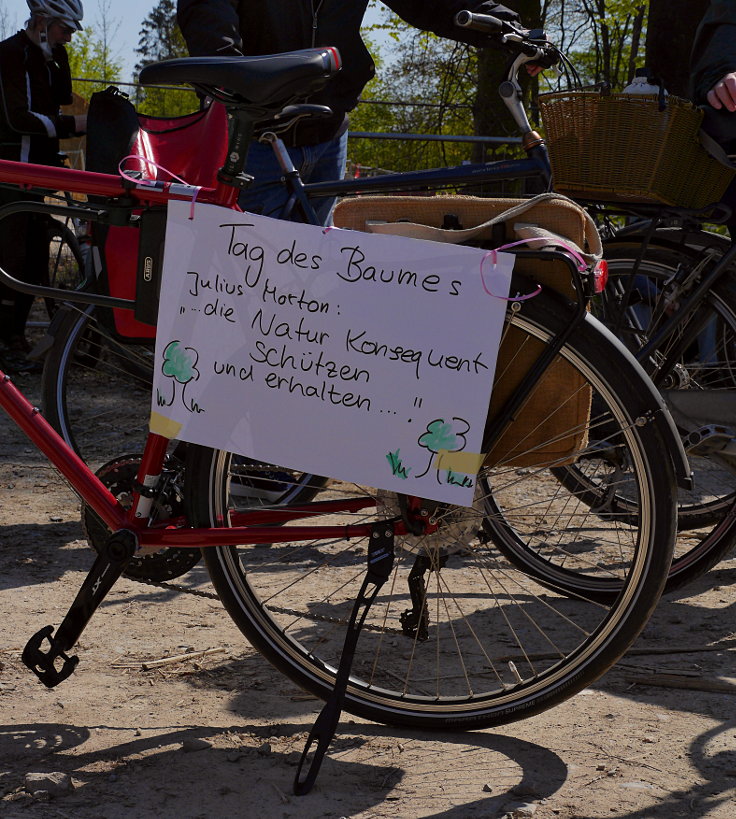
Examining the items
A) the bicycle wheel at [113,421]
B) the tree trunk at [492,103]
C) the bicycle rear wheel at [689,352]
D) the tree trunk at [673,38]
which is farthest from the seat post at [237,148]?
the tree trunk at [492,103]

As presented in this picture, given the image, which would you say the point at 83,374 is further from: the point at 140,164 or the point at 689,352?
the point at 689,352

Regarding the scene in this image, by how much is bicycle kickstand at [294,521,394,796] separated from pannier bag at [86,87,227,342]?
2.24 ft

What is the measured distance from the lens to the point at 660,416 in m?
2.27

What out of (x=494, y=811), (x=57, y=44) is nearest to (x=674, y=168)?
(x=494, y=811)

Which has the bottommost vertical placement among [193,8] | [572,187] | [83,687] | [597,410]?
[83,687]

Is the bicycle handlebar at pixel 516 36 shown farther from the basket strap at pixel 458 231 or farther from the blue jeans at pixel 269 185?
the basket strap at pixel 458 231

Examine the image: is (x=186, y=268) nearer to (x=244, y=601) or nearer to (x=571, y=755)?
(x=244, y=601)

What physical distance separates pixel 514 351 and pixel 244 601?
830mm

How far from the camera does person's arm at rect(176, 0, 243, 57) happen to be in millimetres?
3523

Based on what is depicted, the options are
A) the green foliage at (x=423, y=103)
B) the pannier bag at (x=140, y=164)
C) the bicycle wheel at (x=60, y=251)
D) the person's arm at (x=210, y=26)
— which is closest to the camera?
the pannier bag at (x=140, y=164)

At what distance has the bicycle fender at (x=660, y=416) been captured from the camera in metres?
2.27

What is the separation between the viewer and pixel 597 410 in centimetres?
251

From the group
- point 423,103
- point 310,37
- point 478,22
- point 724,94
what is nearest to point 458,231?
point 724,94

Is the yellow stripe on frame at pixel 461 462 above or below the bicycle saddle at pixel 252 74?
below
